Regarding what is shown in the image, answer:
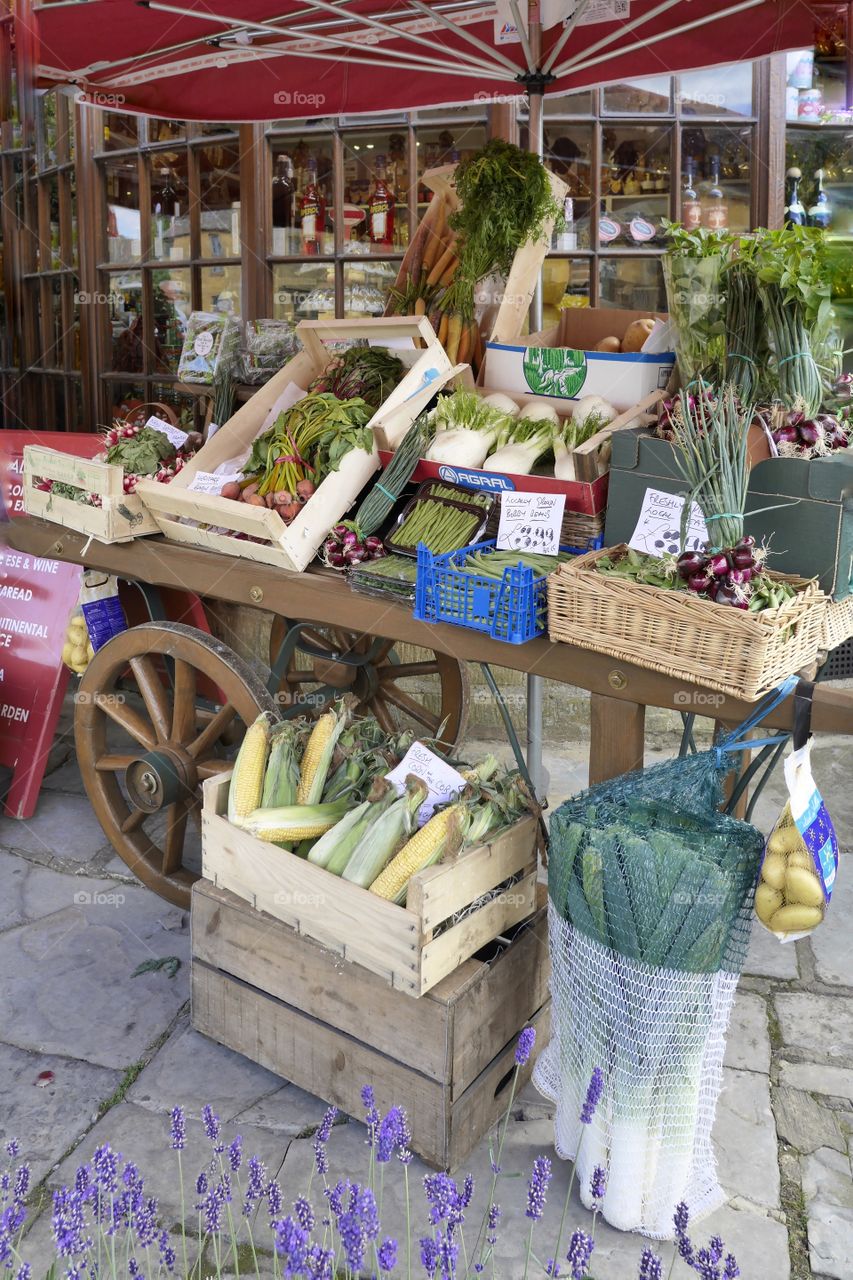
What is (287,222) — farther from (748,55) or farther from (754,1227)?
(754,1227)

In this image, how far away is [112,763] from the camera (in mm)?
3512

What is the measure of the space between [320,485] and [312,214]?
2.82 m

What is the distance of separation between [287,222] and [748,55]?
2.50m

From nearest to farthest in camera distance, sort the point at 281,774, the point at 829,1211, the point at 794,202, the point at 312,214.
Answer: the point at 829,1211, the point at 281,774, the point at 794,202, the point at 312,214

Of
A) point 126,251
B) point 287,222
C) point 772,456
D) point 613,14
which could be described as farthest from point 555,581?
point 126,251

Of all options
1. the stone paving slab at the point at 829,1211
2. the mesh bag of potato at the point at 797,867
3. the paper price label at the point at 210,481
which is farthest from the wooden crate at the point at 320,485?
the stone paving slab at the point at 829,1211

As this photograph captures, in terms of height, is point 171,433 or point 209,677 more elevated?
point 171,433

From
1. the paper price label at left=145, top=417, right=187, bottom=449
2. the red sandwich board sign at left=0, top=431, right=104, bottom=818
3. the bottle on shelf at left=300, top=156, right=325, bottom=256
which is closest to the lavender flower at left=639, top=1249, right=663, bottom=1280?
Result: the paper price label at left=145, top=417, right=187, bottom=449

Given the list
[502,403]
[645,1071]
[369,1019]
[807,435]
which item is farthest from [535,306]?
[645,1071]

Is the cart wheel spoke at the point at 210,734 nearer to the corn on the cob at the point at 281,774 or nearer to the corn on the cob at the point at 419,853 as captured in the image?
the corn on the cob at the point at 281,774

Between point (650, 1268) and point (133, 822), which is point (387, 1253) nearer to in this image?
point (650, 1268)

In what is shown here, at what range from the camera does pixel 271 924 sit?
259cm

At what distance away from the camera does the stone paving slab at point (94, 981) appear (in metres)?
2.86

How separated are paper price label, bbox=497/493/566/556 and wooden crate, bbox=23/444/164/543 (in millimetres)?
1068
